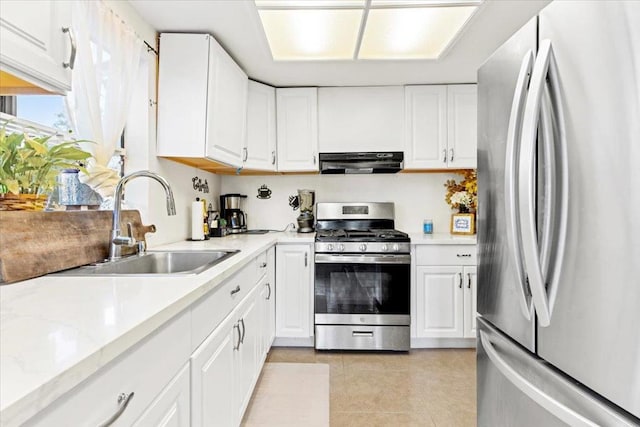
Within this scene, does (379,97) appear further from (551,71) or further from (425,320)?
(551,71)

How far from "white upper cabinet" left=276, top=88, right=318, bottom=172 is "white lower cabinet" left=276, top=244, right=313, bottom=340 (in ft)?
2.55

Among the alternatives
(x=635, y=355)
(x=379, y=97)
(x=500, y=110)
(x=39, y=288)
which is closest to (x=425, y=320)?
(x=379, y=97)

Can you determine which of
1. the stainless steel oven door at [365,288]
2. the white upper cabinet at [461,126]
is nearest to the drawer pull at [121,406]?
the stainless steel oven door at [365,288]

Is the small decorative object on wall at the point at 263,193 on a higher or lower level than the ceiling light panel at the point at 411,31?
lower

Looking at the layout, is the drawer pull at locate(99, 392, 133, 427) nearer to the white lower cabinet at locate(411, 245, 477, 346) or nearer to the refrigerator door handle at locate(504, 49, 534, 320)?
the refrigerator door handle at locate(504, 49, 534, 320)

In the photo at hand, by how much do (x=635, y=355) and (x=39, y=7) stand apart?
153 cm

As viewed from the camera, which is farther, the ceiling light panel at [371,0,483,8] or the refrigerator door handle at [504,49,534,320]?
the ceiling light panel at [371,0,483,8]

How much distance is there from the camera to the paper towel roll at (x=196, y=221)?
A: 2.54m

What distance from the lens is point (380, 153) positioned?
3.13m

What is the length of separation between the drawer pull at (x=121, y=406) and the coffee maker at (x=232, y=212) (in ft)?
8.19

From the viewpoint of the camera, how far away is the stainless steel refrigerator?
0.66m

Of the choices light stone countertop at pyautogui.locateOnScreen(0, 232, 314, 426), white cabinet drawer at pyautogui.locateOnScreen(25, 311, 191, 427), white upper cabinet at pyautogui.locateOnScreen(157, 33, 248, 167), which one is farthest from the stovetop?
white cabinet drawer at pyautogui.locateOnScreen(25, 311, 191, 427)

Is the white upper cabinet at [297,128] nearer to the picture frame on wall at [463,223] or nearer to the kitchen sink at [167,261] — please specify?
the picture frame on wall at [463,223]

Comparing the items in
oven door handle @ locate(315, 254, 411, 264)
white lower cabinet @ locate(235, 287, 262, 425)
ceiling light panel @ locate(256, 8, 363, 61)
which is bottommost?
white lower cabinet @ locate(235, 287, 262, 425)
